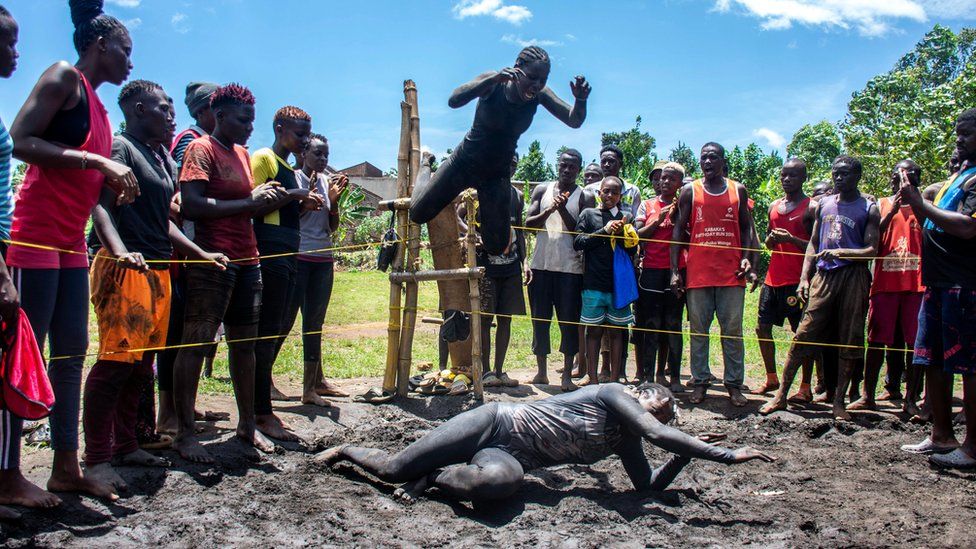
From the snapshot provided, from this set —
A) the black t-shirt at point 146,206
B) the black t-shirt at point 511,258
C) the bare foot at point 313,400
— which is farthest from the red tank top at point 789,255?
the black t-shirt at point 146,206

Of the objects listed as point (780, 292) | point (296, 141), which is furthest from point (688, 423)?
point (296, 141)

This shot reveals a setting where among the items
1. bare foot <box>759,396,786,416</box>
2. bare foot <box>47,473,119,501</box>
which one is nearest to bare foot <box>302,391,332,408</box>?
bare foot <box>47,473,119,501</box>

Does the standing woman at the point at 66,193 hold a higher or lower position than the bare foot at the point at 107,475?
higher

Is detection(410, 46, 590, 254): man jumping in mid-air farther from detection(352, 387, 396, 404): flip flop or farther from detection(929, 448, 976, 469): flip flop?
detection(929, 448, 976, 469): flip flop

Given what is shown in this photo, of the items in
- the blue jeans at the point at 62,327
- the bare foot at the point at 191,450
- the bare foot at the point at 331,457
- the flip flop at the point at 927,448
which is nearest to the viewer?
the blue jeans at the point at 62,327

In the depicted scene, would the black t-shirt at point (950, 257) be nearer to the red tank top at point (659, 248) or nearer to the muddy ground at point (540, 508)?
the muddy ground at point (540, 508)

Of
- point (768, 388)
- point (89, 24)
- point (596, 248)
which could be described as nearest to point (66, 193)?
point (89, 24)

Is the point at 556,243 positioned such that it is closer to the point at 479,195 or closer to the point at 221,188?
the point at 479,195

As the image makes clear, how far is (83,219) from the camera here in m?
3.62

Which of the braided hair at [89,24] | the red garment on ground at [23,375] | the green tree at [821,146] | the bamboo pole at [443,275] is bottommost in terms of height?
the red garment on ground at [23,375]

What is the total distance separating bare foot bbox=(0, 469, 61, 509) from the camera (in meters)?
3.43

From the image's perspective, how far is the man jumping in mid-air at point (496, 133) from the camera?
4.82 m

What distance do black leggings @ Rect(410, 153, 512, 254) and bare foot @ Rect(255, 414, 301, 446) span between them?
2.00 m

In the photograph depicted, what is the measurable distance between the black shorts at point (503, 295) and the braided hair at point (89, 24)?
424cm
